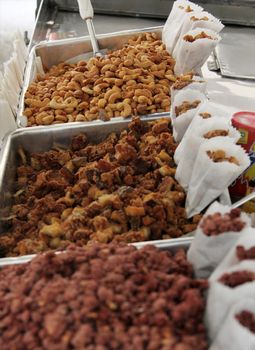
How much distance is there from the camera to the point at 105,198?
4.90 feet

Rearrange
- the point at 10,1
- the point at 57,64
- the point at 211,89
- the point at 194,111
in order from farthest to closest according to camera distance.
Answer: the point at 10,1 → the point at 57,64 → the point at 211,89 → the point at 194,111

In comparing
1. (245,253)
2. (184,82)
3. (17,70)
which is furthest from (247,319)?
(17,70)

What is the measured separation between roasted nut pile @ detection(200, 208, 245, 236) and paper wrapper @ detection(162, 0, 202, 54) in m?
1.42

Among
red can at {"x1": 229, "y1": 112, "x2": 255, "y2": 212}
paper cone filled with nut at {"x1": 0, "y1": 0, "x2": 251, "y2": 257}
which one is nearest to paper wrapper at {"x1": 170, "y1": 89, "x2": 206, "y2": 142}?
paper cone filled with nut at {"x1": 0, "y1": 0, "x2": 251, "y2": 257}

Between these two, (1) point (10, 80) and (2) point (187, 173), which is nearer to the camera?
(2) point (187, 173)

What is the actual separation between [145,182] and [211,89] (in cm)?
96

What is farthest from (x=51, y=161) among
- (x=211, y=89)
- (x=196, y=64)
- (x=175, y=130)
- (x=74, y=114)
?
(x=211, y=89)

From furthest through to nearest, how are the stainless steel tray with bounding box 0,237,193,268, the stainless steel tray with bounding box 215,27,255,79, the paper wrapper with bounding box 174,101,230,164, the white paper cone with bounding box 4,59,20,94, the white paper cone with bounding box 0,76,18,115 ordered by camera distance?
the stainless steel tray with bounding box 215,27,255,79 → the white paper cone with bounding box 4,59,20,94 → the white paper cone with bounding box 0,76,18,115 → the paper wrapper with bounding box 174,101,230,164 → the stainless steel tray with bounding box 0,237,193,268

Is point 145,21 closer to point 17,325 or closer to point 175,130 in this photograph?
point 175,130

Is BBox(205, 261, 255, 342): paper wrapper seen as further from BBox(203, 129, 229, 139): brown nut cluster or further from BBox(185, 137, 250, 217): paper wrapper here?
BBox(203, 129, 229, 139): brown nut cluster

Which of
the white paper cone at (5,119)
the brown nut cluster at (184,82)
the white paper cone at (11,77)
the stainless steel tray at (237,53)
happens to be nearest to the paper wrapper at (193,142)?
the brown nut cluster at (184,82)

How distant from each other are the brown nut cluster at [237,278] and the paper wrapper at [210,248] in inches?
3.9

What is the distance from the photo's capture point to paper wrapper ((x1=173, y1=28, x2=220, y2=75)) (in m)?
2.11

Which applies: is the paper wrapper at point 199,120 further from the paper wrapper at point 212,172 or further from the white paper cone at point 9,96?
the white paper cone at point 9,96
